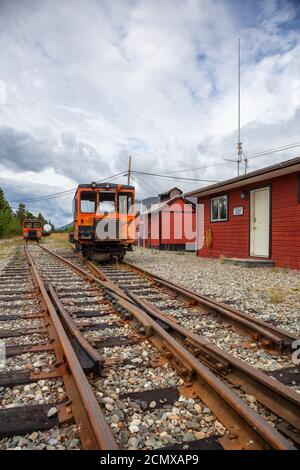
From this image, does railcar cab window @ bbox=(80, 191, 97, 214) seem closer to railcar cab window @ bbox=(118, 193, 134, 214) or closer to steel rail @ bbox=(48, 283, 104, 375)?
railcar cab window @ bbox=(118, 193, 134, 214)

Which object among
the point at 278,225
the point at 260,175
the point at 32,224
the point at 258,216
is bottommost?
the point at 278,225

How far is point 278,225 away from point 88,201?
660cm

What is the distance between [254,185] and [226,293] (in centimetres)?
705

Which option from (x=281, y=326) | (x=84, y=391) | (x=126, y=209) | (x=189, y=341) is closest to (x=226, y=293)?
(x=281, y=326)

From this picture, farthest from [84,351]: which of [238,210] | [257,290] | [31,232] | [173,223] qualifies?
[31,232]

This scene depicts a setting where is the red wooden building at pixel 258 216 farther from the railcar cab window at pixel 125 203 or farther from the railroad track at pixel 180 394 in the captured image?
the railroad track at pixel 180 394

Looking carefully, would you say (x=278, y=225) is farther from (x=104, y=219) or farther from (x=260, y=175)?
(x=104, y=219)

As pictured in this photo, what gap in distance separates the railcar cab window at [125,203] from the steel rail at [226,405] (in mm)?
7609

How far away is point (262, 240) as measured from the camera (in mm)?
11719

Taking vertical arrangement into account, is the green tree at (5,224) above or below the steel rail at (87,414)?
above

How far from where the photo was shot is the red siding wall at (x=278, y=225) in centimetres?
1008

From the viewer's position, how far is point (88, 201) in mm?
10617

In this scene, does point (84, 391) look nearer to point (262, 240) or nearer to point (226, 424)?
point (226, 424)

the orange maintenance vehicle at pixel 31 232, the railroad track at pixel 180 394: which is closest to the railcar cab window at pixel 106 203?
the railroad track at pixel 180 394
